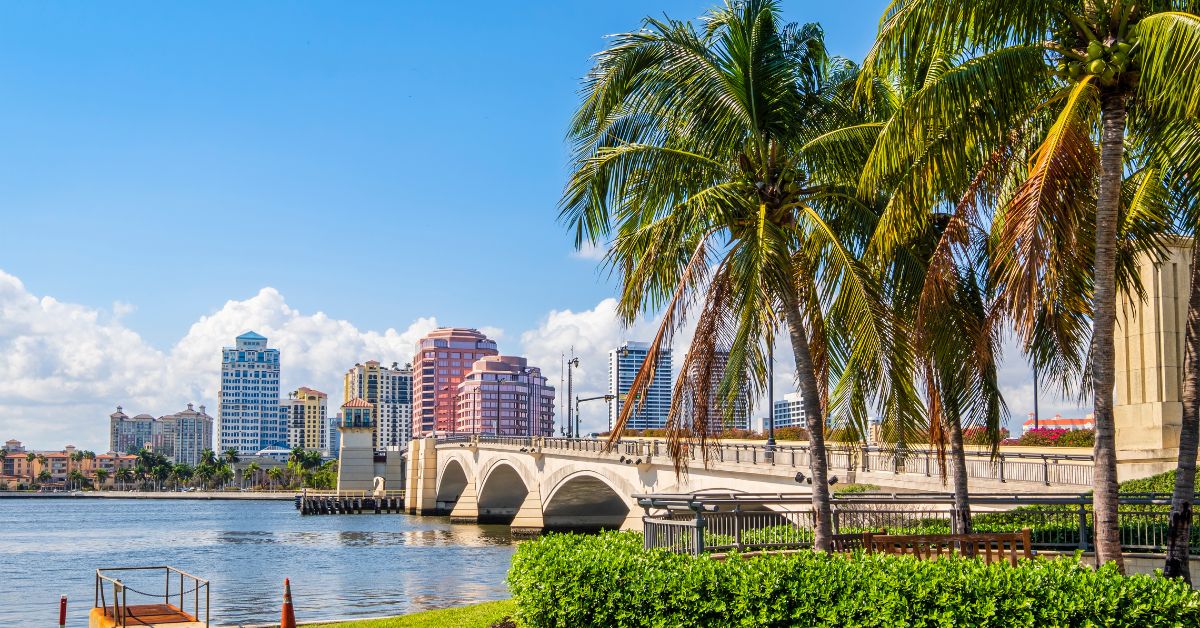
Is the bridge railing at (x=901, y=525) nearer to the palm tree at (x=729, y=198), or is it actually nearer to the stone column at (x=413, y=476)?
the palm tree at (x=729, y=198)

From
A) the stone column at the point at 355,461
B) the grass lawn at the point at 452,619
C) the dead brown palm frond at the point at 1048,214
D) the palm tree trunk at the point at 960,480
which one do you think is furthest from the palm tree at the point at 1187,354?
the stone column at the point at 355,461

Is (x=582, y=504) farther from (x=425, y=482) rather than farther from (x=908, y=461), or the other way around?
(x=908, y=461)

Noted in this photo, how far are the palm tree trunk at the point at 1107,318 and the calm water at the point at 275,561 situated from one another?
22189mm

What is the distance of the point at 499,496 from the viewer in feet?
306

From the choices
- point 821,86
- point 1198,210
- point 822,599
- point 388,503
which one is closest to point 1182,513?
point 1198,210

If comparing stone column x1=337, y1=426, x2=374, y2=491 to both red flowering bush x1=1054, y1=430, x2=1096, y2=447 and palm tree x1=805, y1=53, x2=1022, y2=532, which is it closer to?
red flowering bush x1=1054, y1=430, x2=1096, y2=447

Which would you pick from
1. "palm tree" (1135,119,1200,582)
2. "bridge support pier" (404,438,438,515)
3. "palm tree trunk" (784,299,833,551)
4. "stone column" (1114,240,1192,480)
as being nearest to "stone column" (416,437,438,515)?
"bridge support pier" (404,438,438,515)

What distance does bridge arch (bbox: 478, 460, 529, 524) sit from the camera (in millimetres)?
89269

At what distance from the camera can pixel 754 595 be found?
11.4 m

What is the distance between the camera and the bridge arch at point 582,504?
6494 centimetres

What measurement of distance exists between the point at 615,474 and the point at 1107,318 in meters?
41.9

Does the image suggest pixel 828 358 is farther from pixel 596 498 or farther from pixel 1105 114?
pixel 596 498

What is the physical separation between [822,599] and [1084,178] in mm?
5593

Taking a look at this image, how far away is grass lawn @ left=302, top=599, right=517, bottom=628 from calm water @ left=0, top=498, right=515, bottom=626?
34.3 ft
